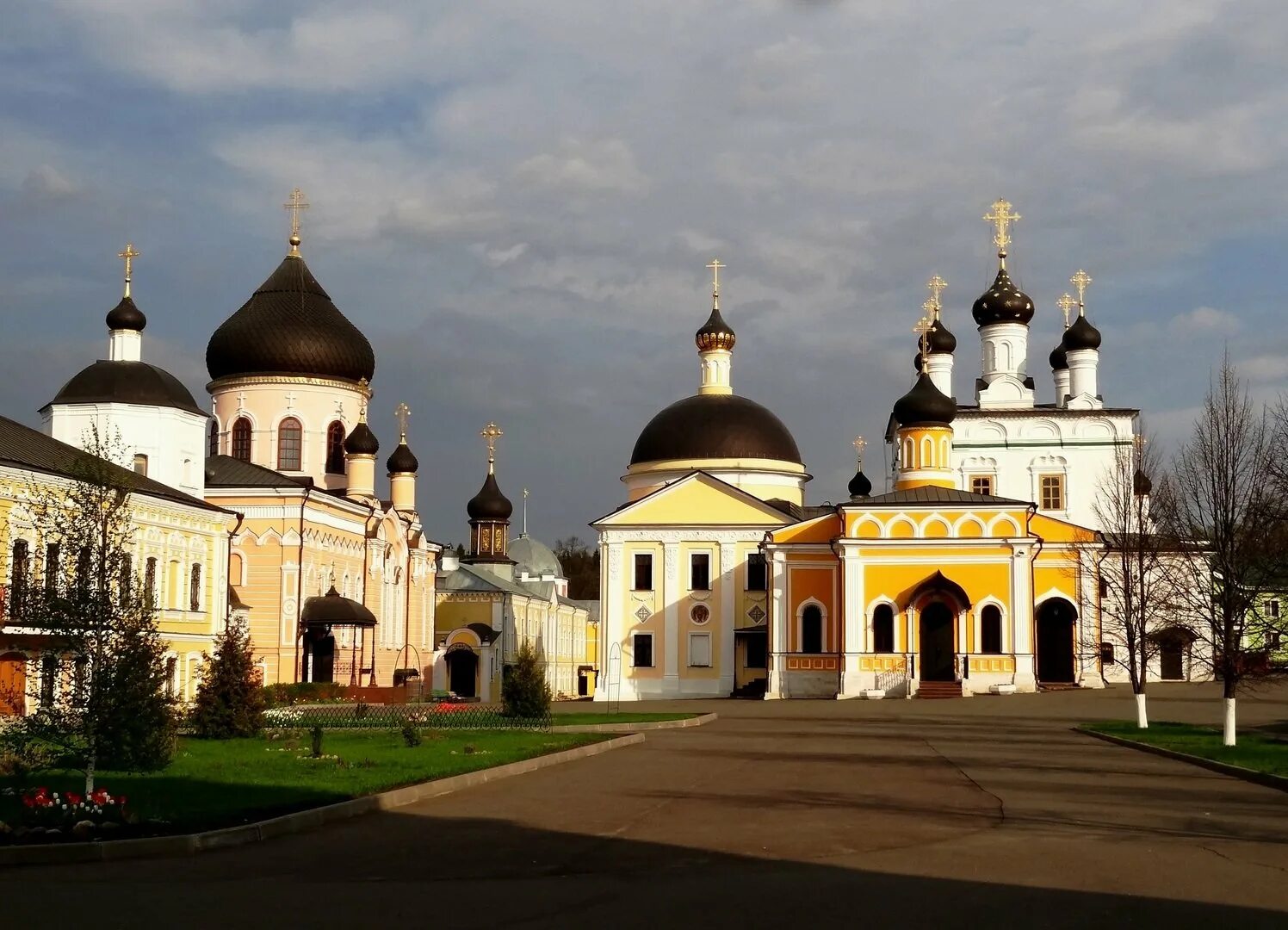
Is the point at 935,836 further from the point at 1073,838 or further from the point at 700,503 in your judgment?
the point at 700,503

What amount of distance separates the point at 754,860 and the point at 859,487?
60.0 m

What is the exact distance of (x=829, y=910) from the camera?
9.22 meters

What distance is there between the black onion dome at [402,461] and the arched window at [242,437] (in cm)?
899

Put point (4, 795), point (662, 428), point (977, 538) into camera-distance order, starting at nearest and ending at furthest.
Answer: point (4, 795), point (977, 538), point (662, 428)

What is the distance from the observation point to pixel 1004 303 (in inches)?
2381

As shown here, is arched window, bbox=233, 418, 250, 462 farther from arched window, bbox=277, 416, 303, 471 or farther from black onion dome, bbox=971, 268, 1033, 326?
black onion dome, bbox=971, 268, 1033, 326

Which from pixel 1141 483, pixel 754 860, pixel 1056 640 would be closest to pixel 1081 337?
pixel 1056 640

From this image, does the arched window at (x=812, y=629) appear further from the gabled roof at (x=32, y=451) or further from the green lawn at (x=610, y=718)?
the gabled roof at (x=32, y=451)

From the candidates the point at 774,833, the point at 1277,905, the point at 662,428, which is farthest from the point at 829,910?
the point at 662,428

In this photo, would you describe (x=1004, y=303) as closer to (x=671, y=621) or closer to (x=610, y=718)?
(x=671, y=621)

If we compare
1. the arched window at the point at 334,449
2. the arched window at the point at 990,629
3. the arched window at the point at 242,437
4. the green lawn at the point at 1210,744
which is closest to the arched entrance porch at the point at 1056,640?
the arched window at the point at 990,629

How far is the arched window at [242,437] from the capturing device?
182ft

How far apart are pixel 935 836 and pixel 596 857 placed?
315 cm

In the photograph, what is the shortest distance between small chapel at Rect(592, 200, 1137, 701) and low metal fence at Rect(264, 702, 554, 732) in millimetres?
16241
